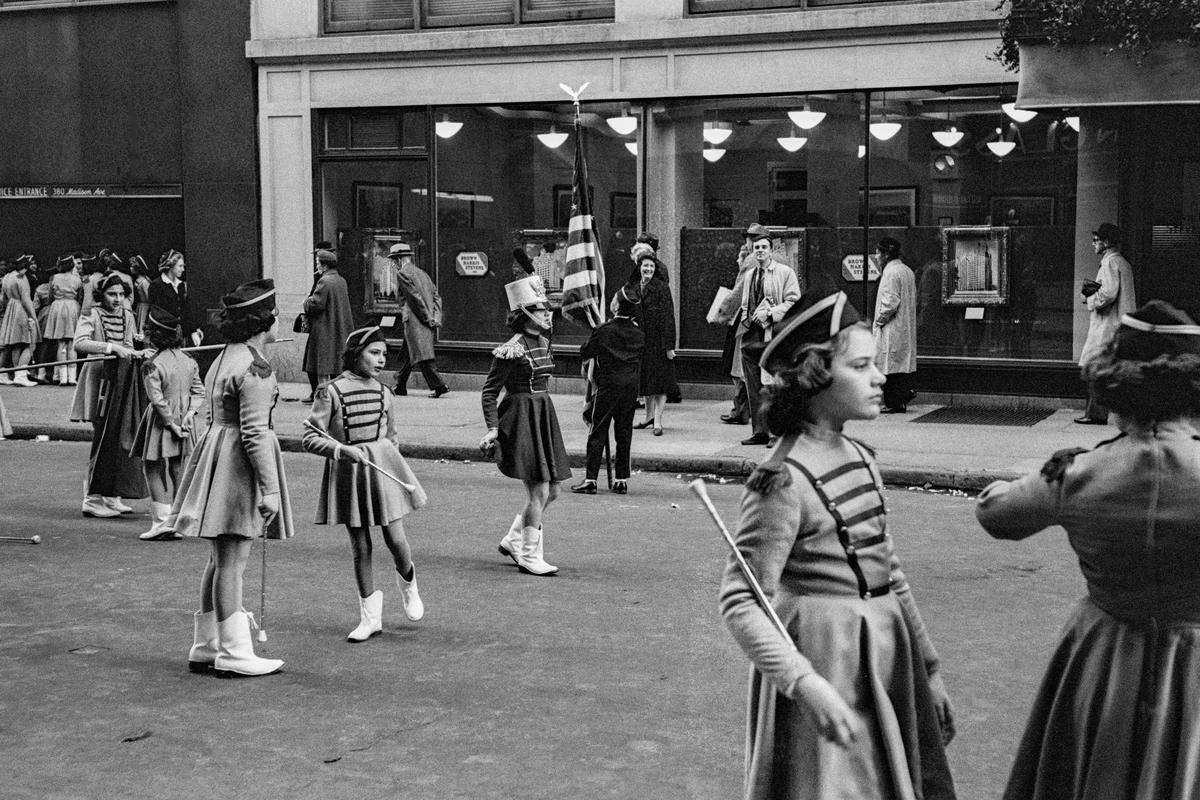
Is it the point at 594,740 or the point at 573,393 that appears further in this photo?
the point at 573,393

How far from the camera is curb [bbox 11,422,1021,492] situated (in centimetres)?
1302

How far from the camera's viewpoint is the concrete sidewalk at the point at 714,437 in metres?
13.5

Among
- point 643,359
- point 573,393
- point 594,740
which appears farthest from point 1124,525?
point 573,393

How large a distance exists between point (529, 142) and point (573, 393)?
129 inches

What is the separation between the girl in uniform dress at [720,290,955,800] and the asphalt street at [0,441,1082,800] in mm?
1839

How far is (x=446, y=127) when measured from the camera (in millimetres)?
20359

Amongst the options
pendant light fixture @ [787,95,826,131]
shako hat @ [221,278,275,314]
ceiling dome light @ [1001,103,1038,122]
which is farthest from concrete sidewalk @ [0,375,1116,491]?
shako hat @ [221,278,275,314]

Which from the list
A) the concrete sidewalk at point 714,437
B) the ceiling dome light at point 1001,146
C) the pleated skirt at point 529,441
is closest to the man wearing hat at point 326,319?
the concrete sidewalk at point 714,437

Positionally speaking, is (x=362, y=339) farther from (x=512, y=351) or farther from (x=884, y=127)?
(x=884, y=127)

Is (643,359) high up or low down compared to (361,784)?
up

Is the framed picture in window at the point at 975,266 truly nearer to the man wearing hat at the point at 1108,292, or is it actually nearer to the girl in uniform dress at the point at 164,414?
the man wearing hat at the point at 1108,292

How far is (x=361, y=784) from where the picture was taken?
5734 millimetres

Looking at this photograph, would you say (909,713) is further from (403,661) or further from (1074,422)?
(1074,422)

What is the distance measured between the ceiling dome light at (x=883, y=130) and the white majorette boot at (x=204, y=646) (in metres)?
12.5
